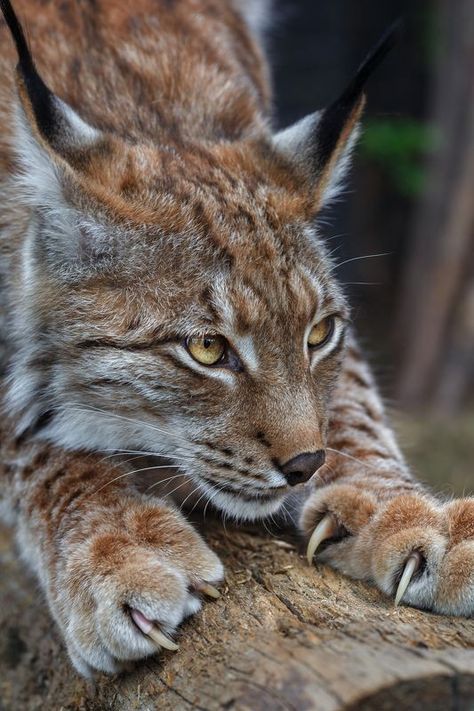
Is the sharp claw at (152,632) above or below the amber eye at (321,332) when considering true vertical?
below

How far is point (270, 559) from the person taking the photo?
2951mm

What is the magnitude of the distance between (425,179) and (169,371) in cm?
755

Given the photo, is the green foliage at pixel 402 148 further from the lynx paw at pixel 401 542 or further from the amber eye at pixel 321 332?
the lynx paw at pixel 401 542

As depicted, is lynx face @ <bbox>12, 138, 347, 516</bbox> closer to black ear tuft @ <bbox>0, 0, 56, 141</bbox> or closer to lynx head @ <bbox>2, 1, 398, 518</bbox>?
lynx head @ <bbox>2, 1, 398, 518</bbox>

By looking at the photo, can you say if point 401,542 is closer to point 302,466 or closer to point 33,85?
point 302,466

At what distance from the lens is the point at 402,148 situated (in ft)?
33.2

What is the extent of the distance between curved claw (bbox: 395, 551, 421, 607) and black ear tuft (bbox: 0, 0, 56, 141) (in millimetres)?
1527

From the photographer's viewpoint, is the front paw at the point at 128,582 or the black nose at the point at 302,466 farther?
the black nose at the point at 302,466

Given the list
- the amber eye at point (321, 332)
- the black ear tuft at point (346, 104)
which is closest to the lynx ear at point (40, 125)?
the black ear tuft at point (346, 104)

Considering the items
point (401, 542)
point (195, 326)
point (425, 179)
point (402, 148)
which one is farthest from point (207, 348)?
point (402, 148)

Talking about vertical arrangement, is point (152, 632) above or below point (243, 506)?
below

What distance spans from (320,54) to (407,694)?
310 inches

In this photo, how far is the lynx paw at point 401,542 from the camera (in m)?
2.66

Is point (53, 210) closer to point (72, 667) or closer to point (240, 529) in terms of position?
point (240, 529)
